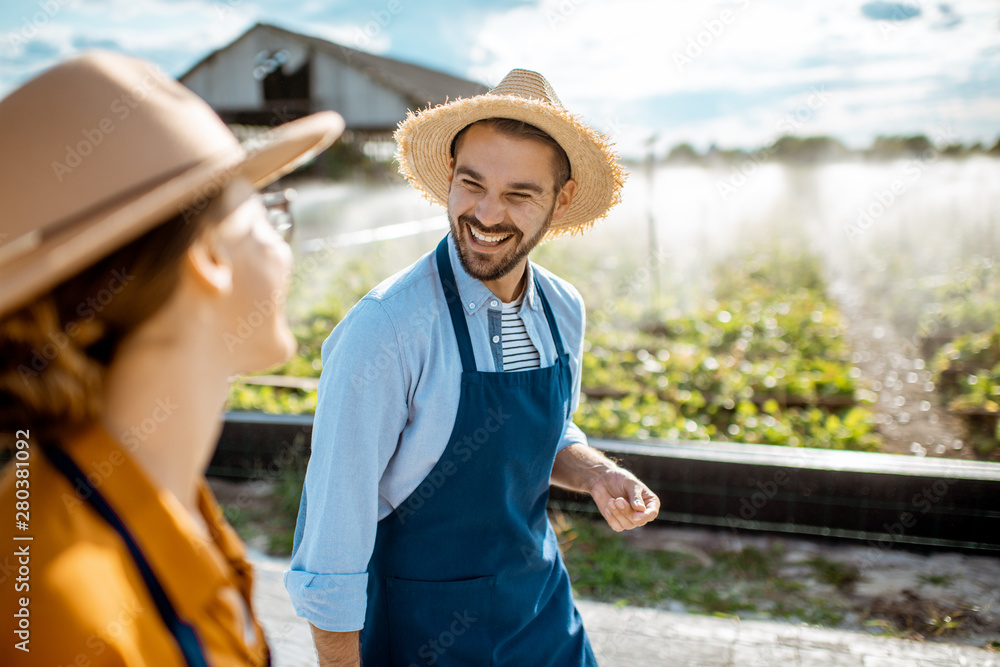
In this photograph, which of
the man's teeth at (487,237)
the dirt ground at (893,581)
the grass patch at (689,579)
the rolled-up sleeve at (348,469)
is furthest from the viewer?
the grass patch at (689,579)

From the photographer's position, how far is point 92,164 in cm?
79

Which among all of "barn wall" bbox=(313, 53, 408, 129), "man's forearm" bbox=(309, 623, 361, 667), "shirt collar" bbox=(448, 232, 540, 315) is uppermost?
"barn wall" bbox=(313, 53, 408, 129)

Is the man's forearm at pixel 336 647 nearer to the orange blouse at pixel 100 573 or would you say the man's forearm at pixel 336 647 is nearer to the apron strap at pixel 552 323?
the orange blouse at pixel 100 573

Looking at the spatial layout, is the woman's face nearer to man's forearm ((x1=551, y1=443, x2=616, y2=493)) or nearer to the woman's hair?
the woman's hair

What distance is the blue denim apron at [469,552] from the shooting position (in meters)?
1.68

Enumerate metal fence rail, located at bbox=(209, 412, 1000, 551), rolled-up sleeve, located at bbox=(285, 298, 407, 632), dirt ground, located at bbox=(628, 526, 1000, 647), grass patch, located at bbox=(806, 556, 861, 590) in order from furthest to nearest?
metal fence rail, located at bbox=(209, 412, 1000, 551)
grass patch, located at bbox=(806, 556, 861, 590)
dirt ground, located at bbox=(628, 526, 1000, 647)
rolled-up sleeve, located at bbox=(285, 298, 407, 632)

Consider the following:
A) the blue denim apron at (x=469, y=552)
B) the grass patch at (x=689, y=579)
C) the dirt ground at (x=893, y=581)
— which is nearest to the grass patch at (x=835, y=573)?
the dirt ground at (x=893, y=581)

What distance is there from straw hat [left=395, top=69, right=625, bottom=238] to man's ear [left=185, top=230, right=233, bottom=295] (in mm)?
1178

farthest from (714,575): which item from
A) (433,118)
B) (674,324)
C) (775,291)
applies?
(775,291)

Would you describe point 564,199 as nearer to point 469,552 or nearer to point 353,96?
point 469,552

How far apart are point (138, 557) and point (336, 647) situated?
2.91 ft

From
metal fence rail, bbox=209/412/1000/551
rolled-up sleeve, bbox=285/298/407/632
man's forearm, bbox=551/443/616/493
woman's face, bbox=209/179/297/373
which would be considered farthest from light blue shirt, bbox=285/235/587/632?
metal fence rail, bbox=209/412/1000/551

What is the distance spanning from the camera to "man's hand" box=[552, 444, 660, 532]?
1787 mm

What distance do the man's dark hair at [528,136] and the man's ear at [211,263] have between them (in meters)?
1.27
